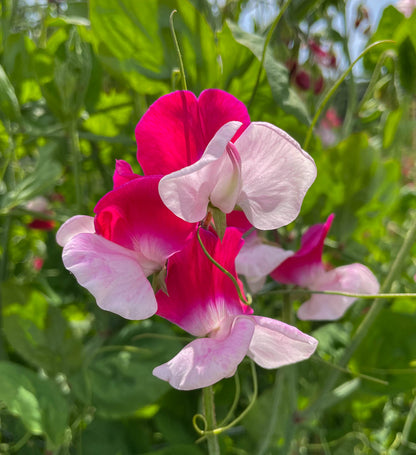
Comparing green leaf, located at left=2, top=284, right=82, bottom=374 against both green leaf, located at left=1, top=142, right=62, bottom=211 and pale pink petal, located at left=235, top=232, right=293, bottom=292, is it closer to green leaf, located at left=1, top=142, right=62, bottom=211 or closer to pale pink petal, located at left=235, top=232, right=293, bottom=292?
green leaf, located at left=1, top=142, right=62, bottom=211

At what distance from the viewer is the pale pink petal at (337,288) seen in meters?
0.40

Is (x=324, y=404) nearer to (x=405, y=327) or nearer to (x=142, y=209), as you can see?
(x=405, y=327)

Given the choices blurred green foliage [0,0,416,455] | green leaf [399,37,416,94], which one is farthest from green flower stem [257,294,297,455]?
green leaf [399,37,416,94]

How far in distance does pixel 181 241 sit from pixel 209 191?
33mm

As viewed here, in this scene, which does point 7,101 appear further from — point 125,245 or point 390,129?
point 390,129

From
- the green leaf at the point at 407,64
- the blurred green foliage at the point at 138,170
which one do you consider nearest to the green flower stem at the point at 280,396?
the blurred green foliage at the point at 138,170

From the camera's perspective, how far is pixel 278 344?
28 cm

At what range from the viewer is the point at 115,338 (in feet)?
1.88

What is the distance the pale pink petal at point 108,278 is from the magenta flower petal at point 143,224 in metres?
0.01

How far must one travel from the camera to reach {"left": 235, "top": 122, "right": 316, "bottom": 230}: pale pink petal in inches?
10.1

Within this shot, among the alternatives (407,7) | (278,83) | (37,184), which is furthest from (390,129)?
(37,184)

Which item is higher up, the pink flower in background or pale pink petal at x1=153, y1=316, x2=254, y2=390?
the pink flower in background

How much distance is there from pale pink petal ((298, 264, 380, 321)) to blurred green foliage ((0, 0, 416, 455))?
41 mm

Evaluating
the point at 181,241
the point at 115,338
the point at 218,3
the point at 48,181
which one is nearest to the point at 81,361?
the point at 115,338
